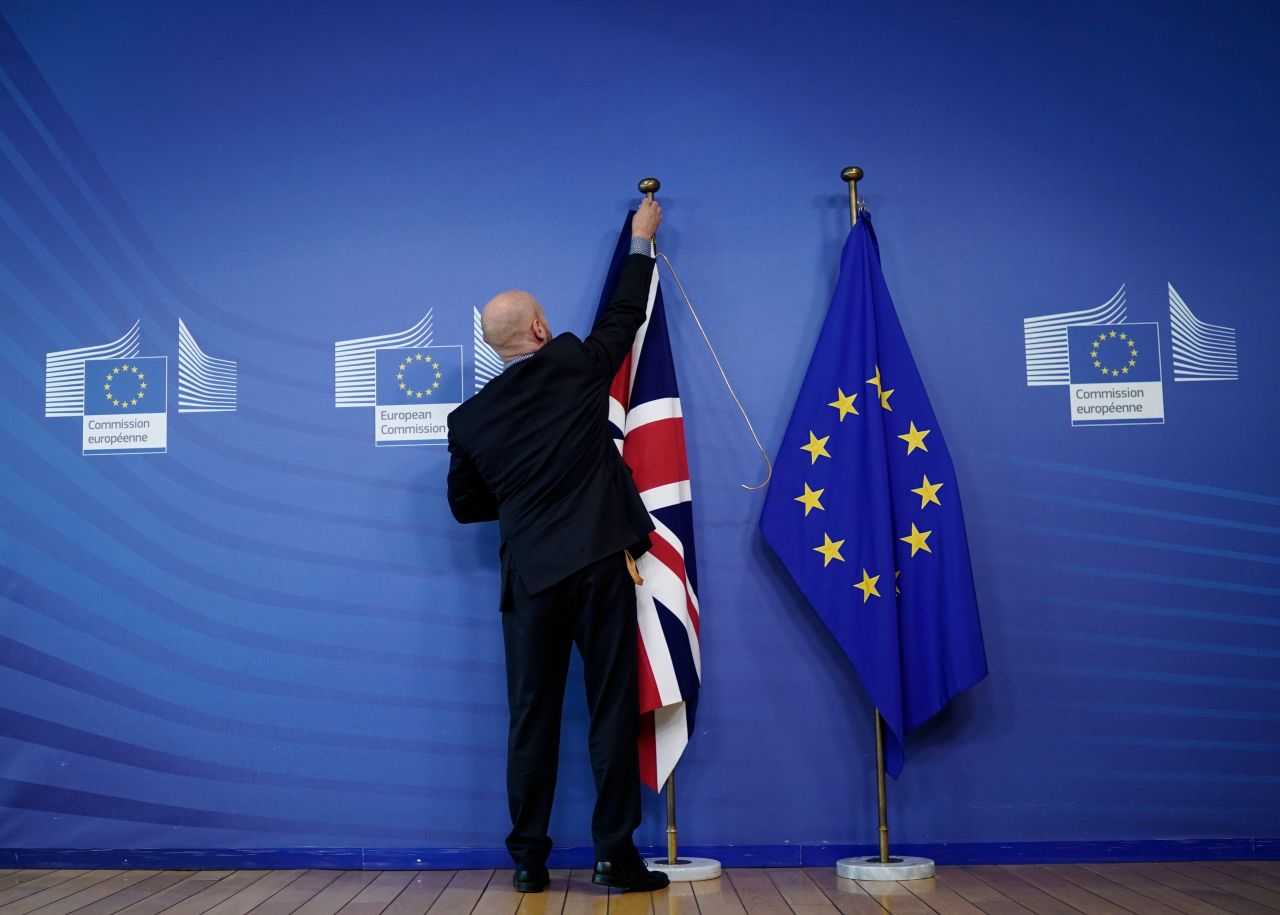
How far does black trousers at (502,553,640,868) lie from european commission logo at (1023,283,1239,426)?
1.39 metres

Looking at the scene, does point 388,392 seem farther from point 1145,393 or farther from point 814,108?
point 1145,393

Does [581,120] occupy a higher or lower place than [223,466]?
higher

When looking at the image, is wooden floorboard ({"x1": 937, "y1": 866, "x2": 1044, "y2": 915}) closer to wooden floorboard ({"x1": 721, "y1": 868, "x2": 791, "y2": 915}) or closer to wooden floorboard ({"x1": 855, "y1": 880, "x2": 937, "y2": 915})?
wooden floorboard ({"x1": 855, "y1": 880, "x2": 937, "y2": 915})

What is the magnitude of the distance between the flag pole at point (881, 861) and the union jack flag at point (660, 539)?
50cm

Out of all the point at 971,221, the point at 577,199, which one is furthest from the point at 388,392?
the point at 971,221

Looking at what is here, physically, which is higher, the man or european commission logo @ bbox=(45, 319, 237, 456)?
european commission logo @ bbox=(45, 319, 237, 456)

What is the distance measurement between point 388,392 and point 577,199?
79 centimetres


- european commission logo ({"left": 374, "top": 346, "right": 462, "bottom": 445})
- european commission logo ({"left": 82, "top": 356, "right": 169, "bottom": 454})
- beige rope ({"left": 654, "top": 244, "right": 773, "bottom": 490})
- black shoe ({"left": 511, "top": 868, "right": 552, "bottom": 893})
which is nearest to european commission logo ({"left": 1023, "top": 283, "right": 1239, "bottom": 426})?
beige rope ({"left": 654, "top": 244, "right": 773, "bottom": 490})

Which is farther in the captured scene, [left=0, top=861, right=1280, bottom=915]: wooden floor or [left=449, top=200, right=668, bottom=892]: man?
[left=449, top=200, right=668, bottom=892]: man

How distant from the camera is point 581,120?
3.35 metres

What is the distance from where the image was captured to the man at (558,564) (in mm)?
2779

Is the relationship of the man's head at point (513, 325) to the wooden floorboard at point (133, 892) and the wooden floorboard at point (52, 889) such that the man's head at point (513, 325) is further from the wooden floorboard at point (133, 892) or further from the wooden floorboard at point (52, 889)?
the wooden floorboard at point (52, 889)

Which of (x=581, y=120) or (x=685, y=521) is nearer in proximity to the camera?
(x=685, y=521)

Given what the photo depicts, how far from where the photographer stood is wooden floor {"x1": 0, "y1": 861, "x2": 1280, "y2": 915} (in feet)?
8.45
